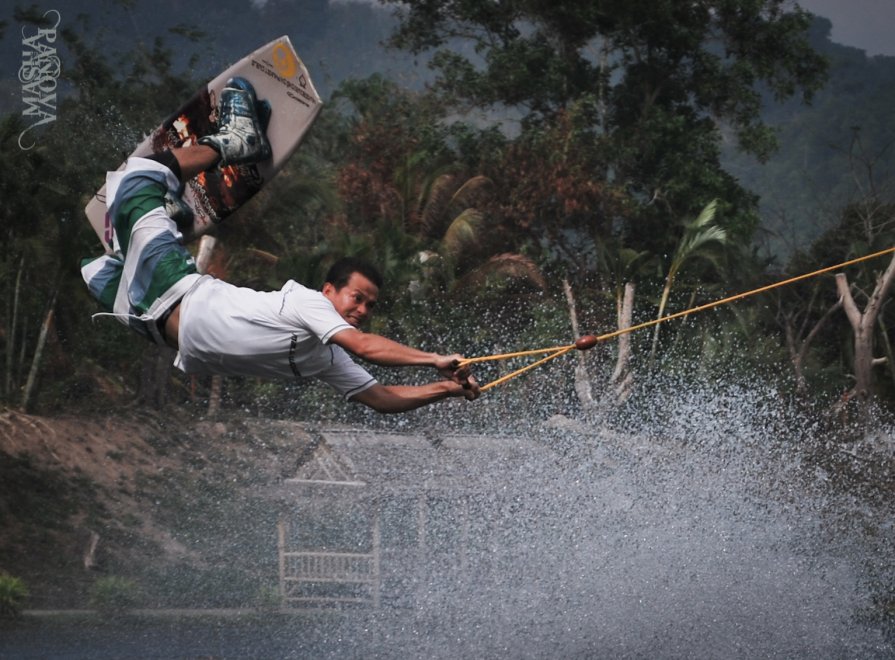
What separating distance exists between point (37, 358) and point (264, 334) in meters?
13.9

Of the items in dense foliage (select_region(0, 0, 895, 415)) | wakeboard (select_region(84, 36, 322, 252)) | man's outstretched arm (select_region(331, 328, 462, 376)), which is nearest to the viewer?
man's outstretched arm (select_region(331, 328, 462, 376))

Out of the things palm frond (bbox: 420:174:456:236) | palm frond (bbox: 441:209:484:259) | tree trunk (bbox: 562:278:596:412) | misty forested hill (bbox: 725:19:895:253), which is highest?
misty forested hill (bbox: 725:19:895:253)

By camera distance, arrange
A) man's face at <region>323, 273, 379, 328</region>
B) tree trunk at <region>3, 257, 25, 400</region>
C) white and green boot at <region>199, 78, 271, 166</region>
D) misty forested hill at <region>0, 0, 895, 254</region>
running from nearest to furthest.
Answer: man's face at <region>323, 273, 379, 328</region> → white and green boot at <region>199, 78, 271, 166</region> → tree trunk at <region>3, 257, 25, 400</region> → misty forested hill at <region>0, 0, 895, 254</region>

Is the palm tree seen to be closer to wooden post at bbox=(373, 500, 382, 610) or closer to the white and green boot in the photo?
wooden post at bbox=(373, 500, 382, 610)

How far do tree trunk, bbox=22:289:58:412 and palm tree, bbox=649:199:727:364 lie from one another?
334 inches

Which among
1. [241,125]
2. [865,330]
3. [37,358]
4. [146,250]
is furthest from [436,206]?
[146,250]

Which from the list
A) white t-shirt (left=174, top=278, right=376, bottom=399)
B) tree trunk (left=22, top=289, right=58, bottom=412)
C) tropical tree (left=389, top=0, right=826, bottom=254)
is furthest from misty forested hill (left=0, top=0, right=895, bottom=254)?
white t-shirt (left=174, top=278, right=376, bottom=399)

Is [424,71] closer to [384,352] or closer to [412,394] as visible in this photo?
[412,394]

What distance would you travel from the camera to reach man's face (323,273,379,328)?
5168 mm

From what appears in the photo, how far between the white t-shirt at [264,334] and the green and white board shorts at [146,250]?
0.14 metres

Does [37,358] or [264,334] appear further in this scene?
[37,358]

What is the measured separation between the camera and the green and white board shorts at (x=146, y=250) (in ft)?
17.8

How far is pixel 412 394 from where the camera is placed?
17.2 feet

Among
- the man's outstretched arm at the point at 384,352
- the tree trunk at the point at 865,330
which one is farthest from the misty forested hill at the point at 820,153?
the man's outstretched arm at the point at 384,352
